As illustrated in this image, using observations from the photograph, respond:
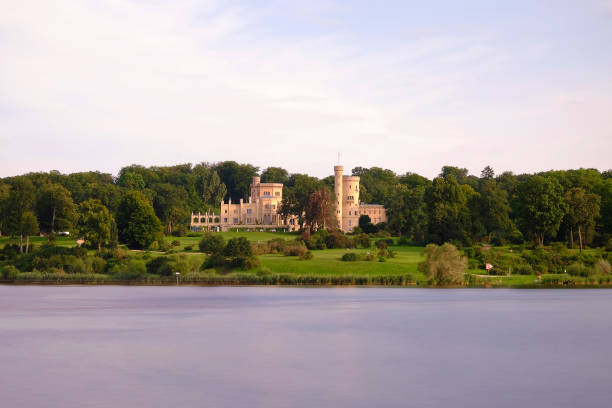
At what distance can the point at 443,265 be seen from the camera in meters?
61.2

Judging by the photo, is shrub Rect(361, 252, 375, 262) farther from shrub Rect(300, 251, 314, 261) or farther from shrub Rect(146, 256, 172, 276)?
shrub Rect(146, 256, 172, 276)

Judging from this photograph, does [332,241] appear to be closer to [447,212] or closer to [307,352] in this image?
[447,212]

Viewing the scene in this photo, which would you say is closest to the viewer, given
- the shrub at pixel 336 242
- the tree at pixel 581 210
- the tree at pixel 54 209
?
the tree at pixel 581 210

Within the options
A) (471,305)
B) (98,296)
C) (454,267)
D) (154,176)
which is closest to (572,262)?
(454,267)

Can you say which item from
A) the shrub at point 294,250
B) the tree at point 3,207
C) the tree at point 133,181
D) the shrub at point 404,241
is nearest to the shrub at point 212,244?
the shrub at point 294,250

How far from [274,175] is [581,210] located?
292 ft

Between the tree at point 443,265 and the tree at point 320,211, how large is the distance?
150 feet

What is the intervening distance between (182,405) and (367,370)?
8.13 metres

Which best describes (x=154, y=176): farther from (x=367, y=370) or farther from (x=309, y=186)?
(x=367, y=370)

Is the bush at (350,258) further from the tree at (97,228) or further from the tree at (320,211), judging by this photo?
the tree at (320,211)

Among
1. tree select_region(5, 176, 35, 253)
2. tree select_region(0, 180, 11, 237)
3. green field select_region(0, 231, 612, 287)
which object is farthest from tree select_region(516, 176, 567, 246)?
tree select_region(0, 180, 11, 237)

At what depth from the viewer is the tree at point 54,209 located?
106m

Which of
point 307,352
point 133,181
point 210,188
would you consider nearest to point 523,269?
point 307,352

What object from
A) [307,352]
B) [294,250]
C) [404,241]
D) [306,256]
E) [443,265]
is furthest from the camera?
[404,241]
